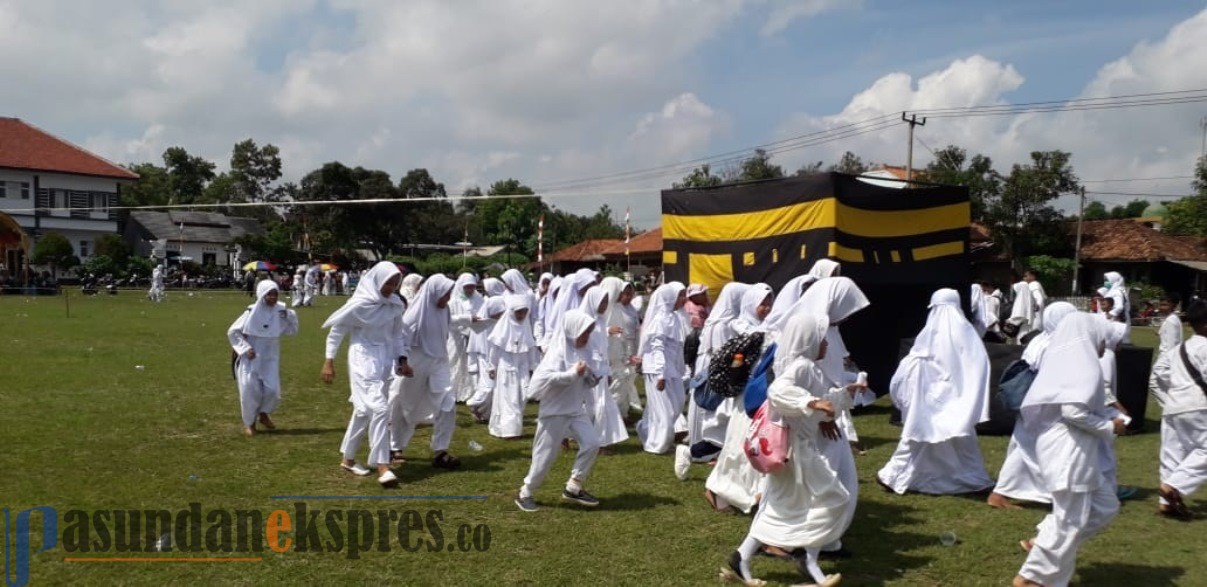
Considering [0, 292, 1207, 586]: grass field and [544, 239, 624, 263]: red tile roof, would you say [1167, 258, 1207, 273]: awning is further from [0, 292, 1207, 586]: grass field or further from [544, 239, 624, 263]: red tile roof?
[0, 292, 1207, 586]: grass field

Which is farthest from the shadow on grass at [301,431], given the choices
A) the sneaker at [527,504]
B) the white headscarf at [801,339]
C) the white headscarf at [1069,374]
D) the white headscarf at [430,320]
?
the white headscarf at [1069,374]

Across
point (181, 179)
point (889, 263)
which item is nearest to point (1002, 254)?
point (889, 263)

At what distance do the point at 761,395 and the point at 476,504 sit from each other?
2563 mm

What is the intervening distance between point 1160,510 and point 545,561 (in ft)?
15.8

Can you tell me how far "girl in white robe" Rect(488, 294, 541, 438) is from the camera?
30.9 ft

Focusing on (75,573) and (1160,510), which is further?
(1160,510)

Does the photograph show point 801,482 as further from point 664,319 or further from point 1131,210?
point 1131,210

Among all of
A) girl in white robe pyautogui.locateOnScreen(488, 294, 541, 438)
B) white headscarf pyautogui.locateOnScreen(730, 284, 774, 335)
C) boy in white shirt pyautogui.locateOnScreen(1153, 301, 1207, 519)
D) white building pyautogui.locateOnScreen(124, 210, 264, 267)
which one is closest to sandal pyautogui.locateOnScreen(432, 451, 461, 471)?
girl in white robe pyautogui.locateOnScreen(488, 294, 541, 438)

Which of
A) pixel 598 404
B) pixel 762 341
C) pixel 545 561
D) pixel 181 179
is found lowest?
pixel 545 561

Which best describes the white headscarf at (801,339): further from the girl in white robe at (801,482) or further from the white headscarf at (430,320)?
the white headscarf at (430,320)

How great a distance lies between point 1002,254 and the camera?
38594 mm

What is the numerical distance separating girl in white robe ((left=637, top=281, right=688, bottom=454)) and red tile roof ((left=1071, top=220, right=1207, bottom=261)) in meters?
36.4

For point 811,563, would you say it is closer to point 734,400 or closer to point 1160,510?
point 734,400

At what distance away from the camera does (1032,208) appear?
36.7m
